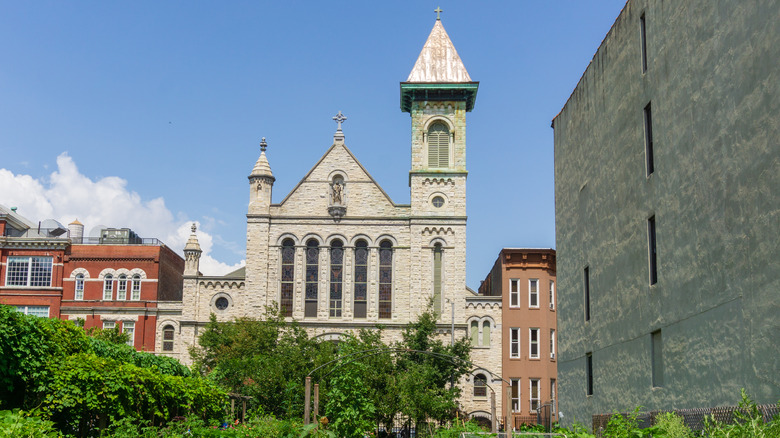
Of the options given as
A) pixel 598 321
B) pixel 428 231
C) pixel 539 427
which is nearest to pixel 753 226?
pixel 598 321

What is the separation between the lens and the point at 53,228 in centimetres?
7006

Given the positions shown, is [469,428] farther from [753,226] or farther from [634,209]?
[753,226]

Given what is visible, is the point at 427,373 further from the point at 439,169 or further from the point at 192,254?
the point at 192,254

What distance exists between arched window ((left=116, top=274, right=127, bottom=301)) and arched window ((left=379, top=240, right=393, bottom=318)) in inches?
733

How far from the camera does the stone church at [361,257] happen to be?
6081 cm

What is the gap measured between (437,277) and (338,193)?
9143 mm

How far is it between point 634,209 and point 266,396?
29.2 metres

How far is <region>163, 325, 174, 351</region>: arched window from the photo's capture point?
63.3m

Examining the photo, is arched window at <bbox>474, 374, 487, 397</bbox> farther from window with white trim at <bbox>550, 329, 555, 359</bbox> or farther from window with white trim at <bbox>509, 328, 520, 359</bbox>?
window with white trim at <bbox>550, 329, 555, 359</bbox>

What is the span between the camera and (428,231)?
61.7 meters

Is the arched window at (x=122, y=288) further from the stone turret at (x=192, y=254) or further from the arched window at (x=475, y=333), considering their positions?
the arched window at (x=475, y=333)

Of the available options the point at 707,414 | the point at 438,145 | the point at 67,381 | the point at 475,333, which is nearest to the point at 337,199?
the point at 438,145

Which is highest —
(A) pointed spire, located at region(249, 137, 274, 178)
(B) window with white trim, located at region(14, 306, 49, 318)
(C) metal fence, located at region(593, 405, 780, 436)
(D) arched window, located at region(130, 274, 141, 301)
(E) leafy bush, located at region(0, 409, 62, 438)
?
(A) pointed spire, located at region(249, 137, 274, 178)

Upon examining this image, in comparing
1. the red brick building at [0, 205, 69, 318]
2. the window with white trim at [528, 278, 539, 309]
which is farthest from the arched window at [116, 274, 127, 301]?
the window with white trim at [528, 278, 539, 309]
